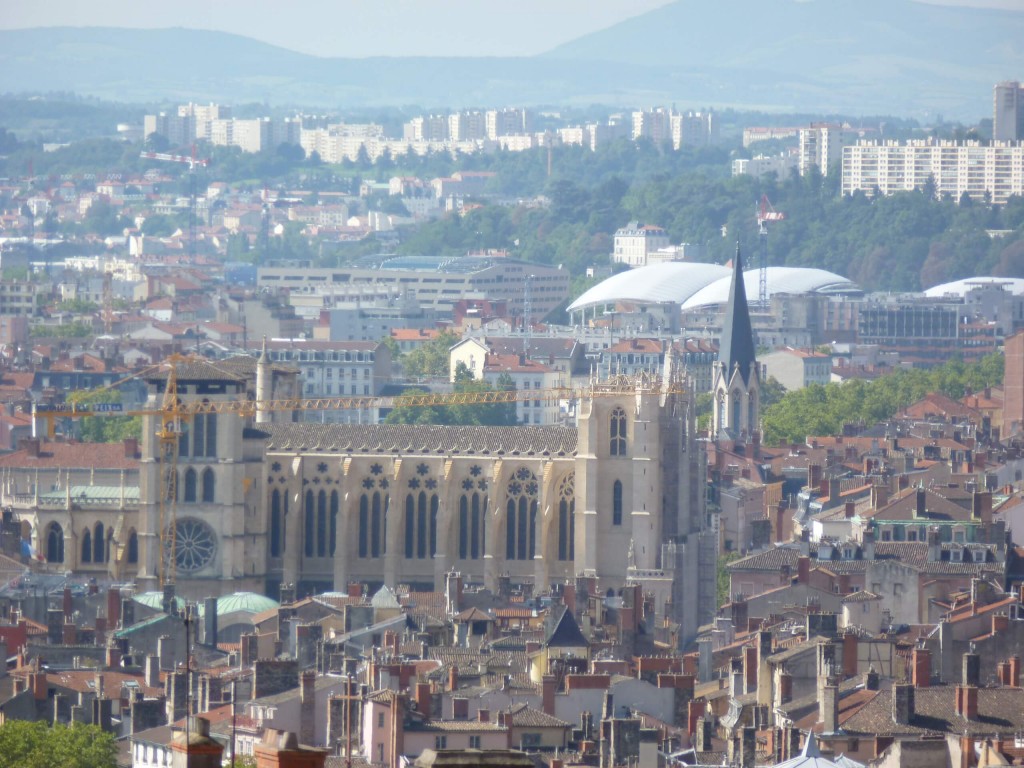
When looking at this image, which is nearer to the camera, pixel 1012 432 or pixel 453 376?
pixel 1012 432

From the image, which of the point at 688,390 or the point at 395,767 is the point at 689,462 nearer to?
the point at 688,390

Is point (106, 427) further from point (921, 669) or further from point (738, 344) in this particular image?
point (921, 669)

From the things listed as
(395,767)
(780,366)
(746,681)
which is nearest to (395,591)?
(746,681)

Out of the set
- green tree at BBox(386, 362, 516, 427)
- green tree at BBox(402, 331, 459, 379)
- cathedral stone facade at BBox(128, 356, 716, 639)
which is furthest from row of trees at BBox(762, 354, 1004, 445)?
cathedral stone facade at BBox(128, 356, 716, 639)

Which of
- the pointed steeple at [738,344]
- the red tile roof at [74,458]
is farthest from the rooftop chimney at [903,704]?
the pointed steeple at [738,344]

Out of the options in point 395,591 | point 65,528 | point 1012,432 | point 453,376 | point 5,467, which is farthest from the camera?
point 453,376

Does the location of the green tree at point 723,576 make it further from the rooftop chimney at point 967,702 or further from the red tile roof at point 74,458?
the rooftop chimney at point 967,702

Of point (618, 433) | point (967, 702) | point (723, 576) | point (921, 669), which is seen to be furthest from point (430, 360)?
point (967, 702)
